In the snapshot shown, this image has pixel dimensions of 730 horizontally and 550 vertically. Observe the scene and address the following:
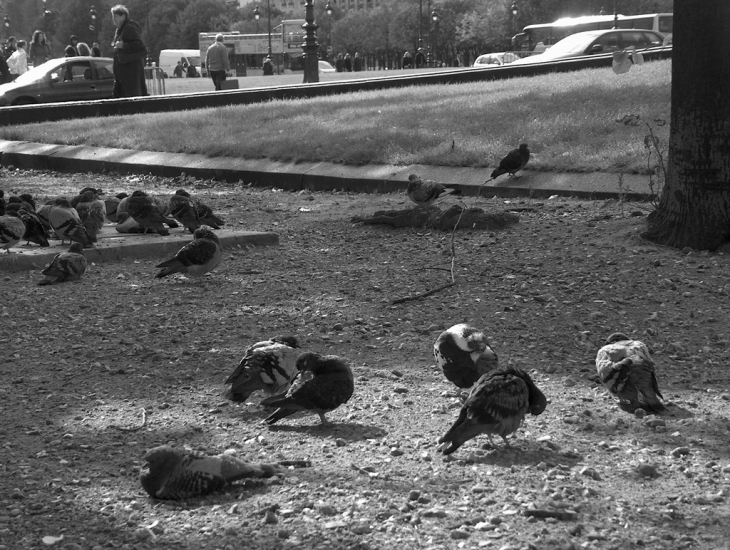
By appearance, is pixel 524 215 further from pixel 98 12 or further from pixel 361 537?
pixel 98 12

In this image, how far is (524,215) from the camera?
30.0 feet

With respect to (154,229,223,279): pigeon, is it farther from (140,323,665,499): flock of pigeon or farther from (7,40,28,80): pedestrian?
(7,40,28,80): pedestrian

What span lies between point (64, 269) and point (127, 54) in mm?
14990

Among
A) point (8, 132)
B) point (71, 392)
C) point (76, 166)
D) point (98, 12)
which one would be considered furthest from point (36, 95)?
point (98, 12)

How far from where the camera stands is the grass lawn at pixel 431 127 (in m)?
11.6

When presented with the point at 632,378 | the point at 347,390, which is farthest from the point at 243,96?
the point at 632,378

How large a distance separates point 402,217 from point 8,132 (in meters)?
12.2

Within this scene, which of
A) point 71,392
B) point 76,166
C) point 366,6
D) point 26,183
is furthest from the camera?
point 366,6

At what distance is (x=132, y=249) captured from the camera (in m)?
8.26

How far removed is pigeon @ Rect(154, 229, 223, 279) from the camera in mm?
7062

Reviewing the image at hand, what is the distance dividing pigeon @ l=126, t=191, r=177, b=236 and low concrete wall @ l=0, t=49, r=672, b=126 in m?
13.3

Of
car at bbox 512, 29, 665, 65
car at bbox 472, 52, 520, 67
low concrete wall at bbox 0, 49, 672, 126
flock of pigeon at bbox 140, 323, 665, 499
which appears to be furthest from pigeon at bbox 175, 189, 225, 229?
car at bbox 472, 52, 520, 67

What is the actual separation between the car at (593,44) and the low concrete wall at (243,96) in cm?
327

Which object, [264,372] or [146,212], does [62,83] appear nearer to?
[146,212]
